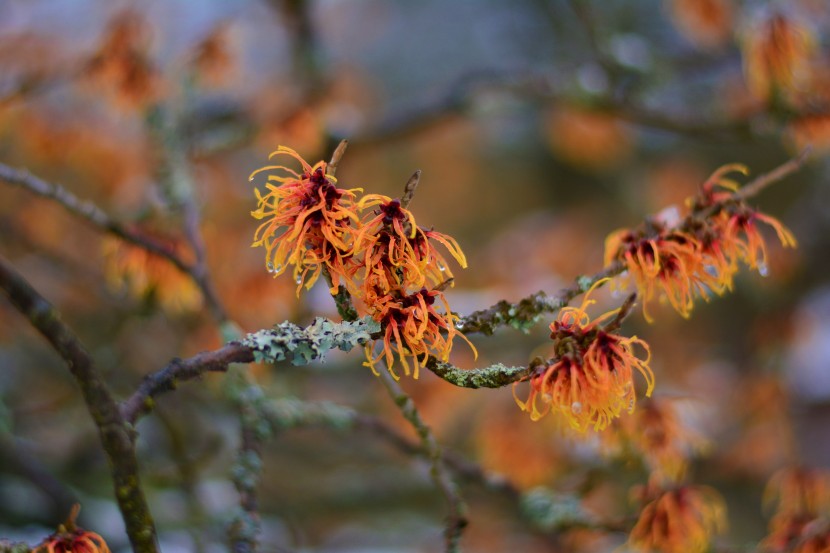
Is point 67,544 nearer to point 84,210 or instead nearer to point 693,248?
point 84,210

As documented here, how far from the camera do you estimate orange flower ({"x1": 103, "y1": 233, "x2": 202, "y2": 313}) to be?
1558 millimetres

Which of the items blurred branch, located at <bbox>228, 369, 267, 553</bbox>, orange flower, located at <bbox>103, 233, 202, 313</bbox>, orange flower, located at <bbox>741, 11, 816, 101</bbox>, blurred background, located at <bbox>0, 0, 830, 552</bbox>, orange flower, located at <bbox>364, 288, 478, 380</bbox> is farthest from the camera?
blurred background, located at <bbox>0, 0, 830, 552</bbox>

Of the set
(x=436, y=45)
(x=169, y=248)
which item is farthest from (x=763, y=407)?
(x=436, y=45)

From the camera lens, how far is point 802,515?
150 centimetres

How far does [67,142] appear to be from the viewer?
2828 mm

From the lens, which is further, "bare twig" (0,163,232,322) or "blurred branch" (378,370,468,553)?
"bare twig" (0,163,232,322)

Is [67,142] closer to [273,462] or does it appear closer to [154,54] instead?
[154,54]

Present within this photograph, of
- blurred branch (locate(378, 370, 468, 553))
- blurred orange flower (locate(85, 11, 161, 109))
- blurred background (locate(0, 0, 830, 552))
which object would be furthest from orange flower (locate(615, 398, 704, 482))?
blurred orange flower (locate(85, 11, 161, 109))

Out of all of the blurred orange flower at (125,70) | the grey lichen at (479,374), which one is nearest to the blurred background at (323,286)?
the blurred orange flower at (125,70)

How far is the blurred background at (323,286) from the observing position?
199 cm

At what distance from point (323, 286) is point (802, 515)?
1814 mm

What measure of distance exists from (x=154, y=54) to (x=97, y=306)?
135 centimetres

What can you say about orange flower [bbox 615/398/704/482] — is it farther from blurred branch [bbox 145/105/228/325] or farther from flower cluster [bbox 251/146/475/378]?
blurred branch [bbox 145/105/228/325]

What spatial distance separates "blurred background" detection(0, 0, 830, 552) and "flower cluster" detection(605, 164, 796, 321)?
19 cm
